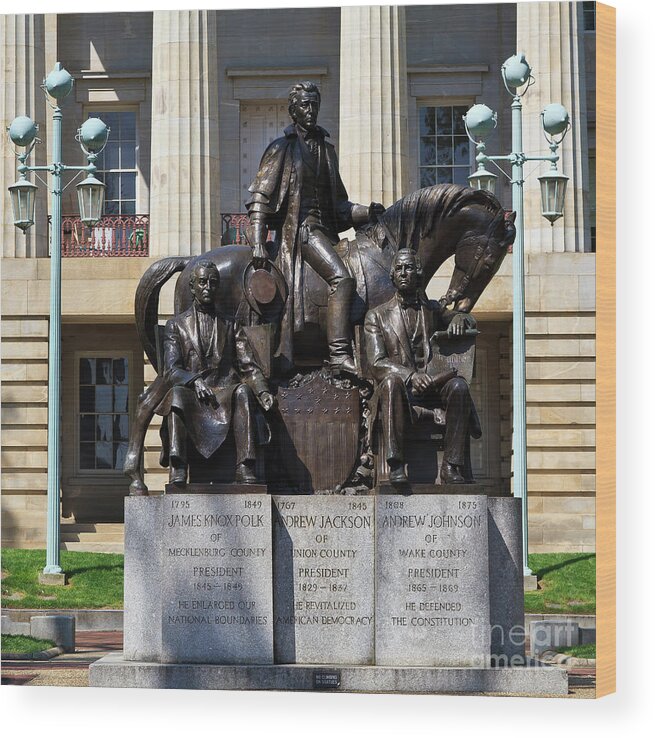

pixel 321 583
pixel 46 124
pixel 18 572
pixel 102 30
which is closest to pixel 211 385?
pixel 321 583

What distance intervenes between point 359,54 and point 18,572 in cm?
1197

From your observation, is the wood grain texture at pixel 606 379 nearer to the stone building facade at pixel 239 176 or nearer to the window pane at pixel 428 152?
the stone building facade at pixel 239 176

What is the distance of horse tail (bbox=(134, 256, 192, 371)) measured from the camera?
17.7 metres

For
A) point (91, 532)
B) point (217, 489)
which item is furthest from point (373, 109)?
point (217, 489)

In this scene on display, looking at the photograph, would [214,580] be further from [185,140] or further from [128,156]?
[128,156]

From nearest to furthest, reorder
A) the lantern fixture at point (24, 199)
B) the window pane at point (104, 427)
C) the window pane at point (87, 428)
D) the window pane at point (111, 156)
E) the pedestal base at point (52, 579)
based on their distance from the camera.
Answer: the pedestal base at point (52, 579) → the lantern fixture at point (24, 199) → the window pane at point (87, 428) → the window pane at point (104, 427) → the window pane at point (111, 156)

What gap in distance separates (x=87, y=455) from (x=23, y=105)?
7.62m

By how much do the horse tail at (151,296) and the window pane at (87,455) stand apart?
63.2ft

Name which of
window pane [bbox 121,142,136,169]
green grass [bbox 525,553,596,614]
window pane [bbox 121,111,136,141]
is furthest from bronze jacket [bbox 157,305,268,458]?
window pane [bbox 121,111,136,141]

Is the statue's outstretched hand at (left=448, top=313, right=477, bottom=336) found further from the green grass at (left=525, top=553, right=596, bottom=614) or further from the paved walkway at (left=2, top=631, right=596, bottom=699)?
the green grass at (left=525, top=553, right=596, bottom=614)

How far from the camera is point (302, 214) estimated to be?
17234 mm

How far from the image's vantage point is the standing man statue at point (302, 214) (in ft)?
55.1

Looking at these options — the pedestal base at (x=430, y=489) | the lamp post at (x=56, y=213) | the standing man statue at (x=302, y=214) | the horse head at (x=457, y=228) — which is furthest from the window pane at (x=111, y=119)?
the pedestal base at (x=430, y=489)

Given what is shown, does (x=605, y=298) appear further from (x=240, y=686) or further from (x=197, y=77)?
(x=197, y=77)
